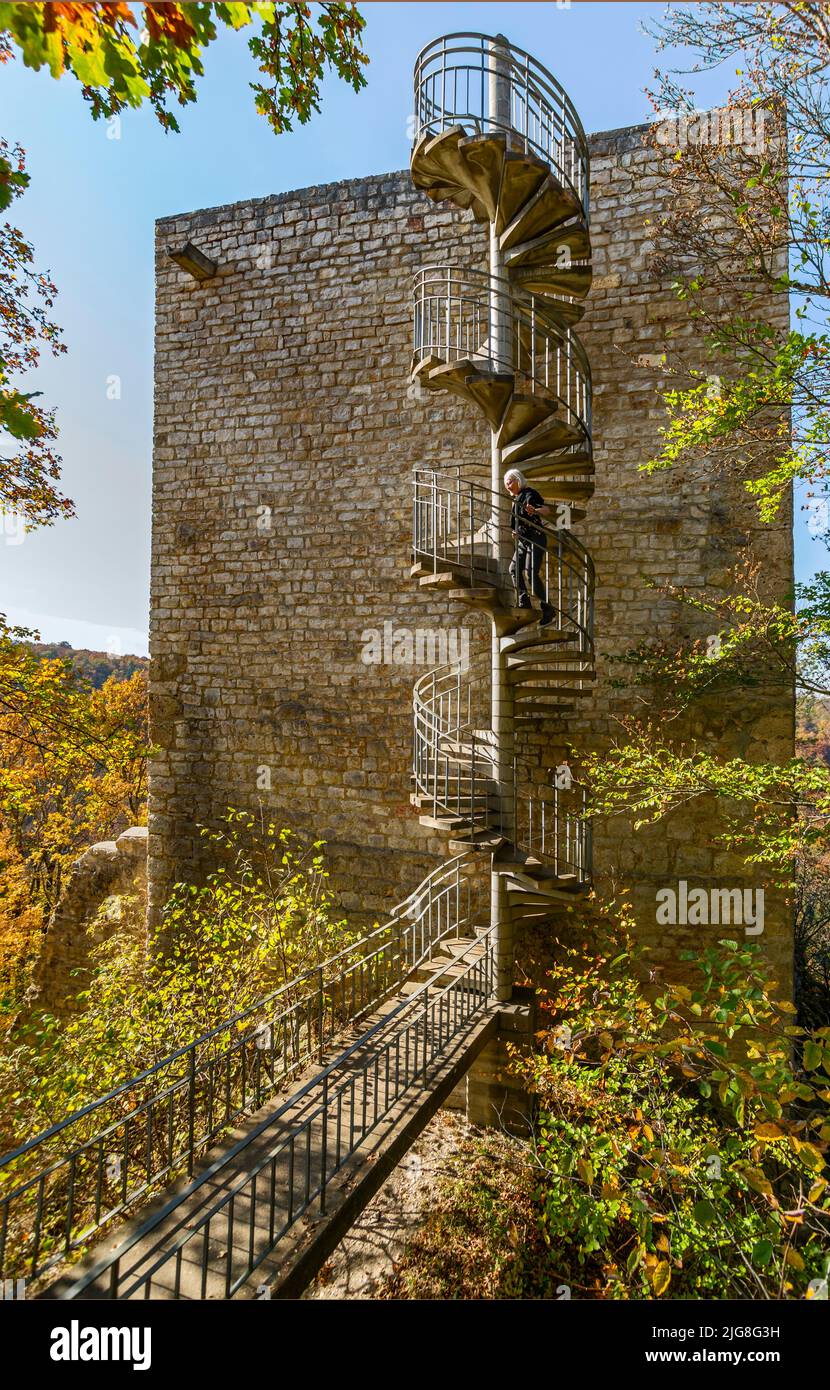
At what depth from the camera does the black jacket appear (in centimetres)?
436

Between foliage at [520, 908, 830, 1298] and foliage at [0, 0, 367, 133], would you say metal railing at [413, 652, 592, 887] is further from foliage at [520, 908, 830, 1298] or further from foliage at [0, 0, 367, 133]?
foliage at [0, 0, 367, 133]

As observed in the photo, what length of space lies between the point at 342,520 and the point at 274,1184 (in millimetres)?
5649

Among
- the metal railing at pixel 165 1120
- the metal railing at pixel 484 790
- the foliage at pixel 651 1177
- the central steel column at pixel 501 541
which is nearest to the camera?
the foliage at pixel 651 1177

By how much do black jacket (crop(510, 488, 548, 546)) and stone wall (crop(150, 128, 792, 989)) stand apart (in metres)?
1.62

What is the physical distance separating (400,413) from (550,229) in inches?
84.4

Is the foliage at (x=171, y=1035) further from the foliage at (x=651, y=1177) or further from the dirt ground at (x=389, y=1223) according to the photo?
the foliage at (x=651, y=1177)

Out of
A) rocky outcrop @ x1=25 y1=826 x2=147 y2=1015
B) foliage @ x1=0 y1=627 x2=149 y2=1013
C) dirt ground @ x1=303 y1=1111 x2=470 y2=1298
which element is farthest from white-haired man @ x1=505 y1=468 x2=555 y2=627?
rocky outcrop @ x1=25 y1=826 x2=147 y2=1015

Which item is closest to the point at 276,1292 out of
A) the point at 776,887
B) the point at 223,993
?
the point at 223,993
